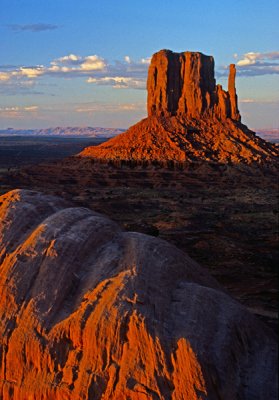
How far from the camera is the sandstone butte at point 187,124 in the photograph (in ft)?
313

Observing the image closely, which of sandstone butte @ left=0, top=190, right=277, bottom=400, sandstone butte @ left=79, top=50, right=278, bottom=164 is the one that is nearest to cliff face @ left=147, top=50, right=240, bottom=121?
sandstone butte @ left=79, top=50, right=278, bottom=164

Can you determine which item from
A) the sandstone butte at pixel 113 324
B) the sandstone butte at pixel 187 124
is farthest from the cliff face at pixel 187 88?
the sandstone butte at pixel 113 324

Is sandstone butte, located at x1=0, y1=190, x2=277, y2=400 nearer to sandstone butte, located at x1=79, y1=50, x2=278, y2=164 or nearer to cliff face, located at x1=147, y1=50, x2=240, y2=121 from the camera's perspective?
sandstone butte, located at x1=79, y1=50, x2=278, y2=164

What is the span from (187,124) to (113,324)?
96672 mm

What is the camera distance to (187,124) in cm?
10506

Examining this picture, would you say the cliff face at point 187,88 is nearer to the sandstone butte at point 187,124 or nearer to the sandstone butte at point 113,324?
the sandstone butte at point 187,124

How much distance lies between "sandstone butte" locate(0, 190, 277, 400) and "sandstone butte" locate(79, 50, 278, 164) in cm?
7969

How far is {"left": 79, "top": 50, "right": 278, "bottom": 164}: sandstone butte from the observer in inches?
3757

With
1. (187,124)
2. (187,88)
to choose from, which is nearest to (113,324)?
(187,124)

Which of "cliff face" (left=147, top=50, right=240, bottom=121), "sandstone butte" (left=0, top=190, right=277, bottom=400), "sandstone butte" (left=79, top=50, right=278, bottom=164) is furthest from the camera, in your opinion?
"cliff face" (left=147, top=50, right=240, bottom=121)

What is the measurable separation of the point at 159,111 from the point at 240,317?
100 m

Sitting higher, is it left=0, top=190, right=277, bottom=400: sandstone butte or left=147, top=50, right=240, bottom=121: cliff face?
left=147, top=50, right=240, bottom=121: cliff face

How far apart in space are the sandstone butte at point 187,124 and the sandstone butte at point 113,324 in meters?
79.7

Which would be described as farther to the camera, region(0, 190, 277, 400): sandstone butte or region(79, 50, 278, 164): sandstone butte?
region(79, 50, 278, 164): sandstone butte
